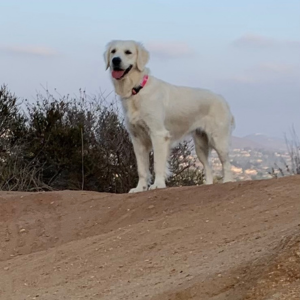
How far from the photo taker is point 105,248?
21.1 feet

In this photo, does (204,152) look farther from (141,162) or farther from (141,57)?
(141,57)

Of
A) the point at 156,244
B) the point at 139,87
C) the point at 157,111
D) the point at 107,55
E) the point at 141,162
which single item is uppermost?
the point at 107,55

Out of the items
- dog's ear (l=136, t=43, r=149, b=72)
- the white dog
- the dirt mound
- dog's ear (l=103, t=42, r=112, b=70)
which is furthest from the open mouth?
the dirt mound

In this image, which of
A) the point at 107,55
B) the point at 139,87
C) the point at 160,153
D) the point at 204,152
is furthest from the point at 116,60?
the point at 204,152

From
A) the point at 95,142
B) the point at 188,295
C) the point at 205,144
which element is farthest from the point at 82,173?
the point at 188,295

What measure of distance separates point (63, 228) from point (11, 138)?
762 centimetres

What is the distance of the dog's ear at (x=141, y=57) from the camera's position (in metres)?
9.45

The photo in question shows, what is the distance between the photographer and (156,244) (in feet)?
20.3

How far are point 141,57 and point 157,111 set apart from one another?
2.66 feet

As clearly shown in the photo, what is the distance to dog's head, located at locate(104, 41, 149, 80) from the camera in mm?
9305

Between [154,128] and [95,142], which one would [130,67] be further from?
[95,142]

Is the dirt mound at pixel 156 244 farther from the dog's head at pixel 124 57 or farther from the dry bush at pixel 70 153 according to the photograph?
the dry bush at pixel 70 153

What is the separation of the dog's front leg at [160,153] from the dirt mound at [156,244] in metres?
0.87

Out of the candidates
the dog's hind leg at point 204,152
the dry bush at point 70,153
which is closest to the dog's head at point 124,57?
the dog's hind leg at point 204,152
